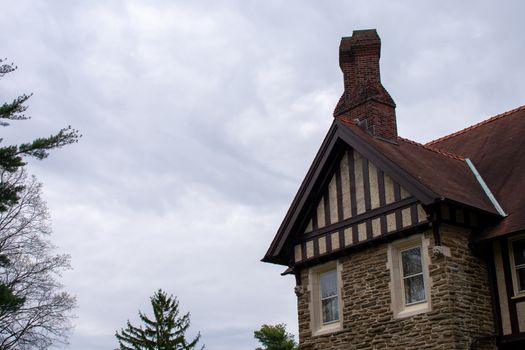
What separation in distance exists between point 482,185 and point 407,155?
183 cm

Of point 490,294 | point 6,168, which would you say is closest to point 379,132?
point 490,294

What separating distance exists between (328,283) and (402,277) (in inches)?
92.8

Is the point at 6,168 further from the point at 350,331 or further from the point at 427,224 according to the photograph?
the point at 427,224

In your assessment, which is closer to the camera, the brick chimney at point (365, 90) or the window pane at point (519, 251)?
the window pane at point (519, 251)

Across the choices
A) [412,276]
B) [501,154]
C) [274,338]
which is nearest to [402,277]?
[412,276]

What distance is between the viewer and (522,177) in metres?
15.9

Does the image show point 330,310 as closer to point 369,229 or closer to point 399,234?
point 369,229

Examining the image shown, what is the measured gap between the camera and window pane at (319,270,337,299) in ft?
55.2

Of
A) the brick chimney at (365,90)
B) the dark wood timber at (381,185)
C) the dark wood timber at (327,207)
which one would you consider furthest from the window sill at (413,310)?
the brick chimney at (365,90)

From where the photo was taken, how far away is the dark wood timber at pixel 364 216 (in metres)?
15.2

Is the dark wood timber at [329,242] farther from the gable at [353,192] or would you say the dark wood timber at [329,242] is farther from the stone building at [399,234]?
the gable at [353,192]

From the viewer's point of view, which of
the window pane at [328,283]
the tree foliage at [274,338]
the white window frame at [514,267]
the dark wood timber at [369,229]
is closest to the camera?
the white window frame at [514,267]

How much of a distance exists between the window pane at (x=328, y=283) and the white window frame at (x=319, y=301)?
0.08 metres

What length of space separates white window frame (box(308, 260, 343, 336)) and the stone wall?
0.15 meters
